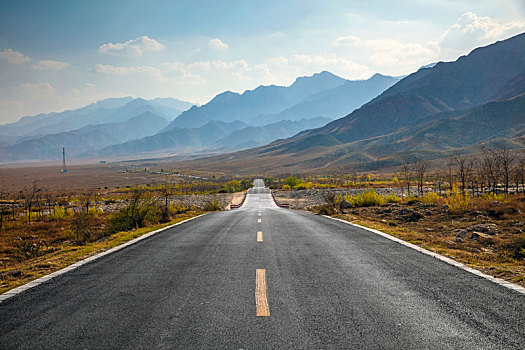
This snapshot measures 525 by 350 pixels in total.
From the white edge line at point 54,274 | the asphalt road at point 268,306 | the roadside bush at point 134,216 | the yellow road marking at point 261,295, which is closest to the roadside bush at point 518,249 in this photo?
the asphalt road at point 268,306

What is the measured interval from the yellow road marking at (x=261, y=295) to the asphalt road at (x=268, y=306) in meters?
0.04

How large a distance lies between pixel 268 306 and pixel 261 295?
449 millimetres

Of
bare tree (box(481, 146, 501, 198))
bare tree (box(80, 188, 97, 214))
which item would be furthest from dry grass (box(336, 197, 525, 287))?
bare tree (box(80, 188, 97, 214))

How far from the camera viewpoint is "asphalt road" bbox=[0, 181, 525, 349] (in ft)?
12.8

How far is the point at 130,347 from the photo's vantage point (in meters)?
3.77

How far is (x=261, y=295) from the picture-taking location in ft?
17.2

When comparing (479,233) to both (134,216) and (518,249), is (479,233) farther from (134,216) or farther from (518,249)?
(134,216)

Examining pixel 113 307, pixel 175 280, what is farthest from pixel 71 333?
pixel 175 280

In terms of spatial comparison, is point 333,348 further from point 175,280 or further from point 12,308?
point 12,308

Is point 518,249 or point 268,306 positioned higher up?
point 268,306

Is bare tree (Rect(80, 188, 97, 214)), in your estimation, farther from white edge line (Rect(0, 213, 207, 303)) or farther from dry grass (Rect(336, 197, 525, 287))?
dry grass (Rect(336, 197, 525, 287))

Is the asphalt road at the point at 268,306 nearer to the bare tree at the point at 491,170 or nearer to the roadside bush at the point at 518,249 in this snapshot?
the roadside bush at the point at 518,249

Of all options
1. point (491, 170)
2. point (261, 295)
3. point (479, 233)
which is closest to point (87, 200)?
point (261, 295)

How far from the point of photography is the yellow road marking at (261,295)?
4.65 m
